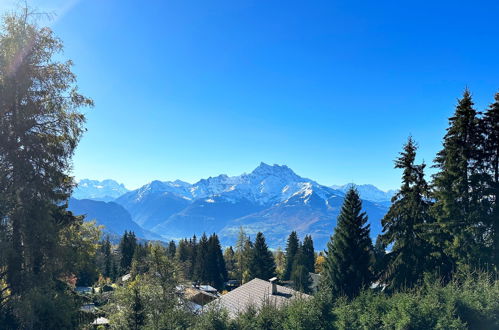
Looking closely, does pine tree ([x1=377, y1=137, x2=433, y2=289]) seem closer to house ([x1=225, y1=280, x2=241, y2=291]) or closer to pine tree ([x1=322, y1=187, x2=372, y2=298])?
pine tree ([x1=322, y1=187, x2=372, y2=298])

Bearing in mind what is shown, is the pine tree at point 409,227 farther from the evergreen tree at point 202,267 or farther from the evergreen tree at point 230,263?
the evergreen tree at point 230,263

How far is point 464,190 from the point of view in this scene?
69.8 feet

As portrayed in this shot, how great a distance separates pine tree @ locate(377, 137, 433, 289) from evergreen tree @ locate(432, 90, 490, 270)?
2.05 m

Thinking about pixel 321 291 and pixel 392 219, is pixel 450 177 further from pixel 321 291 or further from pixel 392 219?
pixel 321 291

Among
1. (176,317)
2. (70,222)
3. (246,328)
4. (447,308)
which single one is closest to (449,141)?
(447,308)

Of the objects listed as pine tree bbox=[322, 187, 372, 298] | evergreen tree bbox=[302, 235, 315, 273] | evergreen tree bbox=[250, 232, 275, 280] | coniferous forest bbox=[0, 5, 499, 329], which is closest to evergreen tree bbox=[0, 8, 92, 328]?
coniferous forest bbox=[0, 5, 499, 329]

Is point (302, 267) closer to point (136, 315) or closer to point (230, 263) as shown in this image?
point (230, 263)

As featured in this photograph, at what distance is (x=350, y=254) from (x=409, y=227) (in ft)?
27.5

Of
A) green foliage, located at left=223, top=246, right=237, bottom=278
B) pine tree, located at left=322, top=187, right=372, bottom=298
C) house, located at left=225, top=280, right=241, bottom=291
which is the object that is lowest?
house, located at left=225, top=280, right=241, bottom=291

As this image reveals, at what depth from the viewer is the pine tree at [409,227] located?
2408 centimetres

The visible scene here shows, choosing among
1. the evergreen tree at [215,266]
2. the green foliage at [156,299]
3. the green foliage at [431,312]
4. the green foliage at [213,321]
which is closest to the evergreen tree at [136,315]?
the green foliage at [156,299]

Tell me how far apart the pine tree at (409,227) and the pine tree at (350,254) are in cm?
600

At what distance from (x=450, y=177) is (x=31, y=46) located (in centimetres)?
2366

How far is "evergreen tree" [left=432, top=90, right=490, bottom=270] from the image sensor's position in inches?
810
